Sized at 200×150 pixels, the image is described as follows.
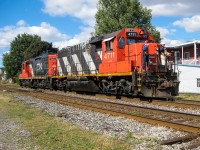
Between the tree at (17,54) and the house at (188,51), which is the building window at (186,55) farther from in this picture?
the tree at (17,54)

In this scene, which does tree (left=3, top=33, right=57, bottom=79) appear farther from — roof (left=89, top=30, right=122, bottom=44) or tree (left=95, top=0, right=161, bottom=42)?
roof (left=89, top=30, right=122, bottom=44)

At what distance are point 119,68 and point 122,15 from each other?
1135 inches

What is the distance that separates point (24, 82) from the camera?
35.4 m

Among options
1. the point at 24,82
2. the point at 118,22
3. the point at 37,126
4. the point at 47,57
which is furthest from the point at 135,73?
the point at 118,22

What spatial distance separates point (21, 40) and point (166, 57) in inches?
2205

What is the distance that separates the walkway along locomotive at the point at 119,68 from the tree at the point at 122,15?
20.1 meters

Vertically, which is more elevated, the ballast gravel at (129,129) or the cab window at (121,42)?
the cab window at (121,42)

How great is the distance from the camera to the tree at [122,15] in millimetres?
41906

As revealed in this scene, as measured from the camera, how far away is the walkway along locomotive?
14.1m

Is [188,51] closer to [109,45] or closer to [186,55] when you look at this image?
[186,55]

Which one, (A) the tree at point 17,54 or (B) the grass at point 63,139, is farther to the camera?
(A) the tree at point 17,54

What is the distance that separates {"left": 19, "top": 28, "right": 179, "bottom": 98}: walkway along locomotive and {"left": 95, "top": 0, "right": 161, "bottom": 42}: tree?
66.0 ft

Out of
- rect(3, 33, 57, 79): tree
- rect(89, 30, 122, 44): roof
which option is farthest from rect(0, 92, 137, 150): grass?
rect(3, 33, 57, 79): tree

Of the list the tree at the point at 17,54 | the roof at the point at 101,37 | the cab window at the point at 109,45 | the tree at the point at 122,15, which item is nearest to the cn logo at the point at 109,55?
the cab window at the point at 109,45
